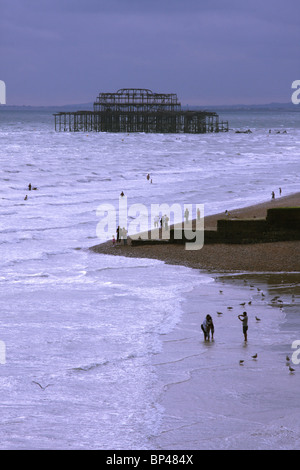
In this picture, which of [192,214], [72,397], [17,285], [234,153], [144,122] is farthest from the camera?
[144,122]

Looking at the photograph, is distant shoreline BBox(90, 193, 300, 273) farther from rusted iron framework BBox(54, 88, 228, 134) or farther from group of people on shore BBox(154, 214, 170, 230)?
rusted iron framework BBox(54, 88, 228, 134)

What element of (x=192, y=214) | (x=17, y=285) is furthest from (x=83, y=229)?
(x=17, y=285)

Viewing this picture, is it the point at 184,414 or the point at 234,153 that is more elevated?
the point at 234,153

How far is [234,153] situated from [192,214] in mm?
52723

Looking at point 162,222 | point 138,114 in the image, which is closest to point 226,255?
point 162,222

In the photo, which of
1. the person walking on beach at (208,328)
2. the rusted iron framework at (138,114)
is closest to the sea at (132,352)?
the person walking on beach at (208,328)

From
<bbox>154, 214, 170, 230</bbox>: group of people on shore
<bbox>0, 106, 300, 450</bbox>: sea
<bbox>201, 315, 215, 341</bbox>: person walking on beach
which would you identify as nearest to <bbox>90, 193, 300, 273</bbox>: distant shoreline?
<bbox>0, 106, 300, 450</bbox>: sea

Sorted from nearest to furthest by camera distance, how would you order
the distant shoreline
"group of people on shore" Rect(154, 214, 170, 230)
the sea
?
the sea, the distant shoreline, "group of people on shore" Rect(154, 214, 170, 230)

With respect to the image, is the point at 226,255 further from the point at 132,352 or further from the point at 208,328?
the point at 132,352

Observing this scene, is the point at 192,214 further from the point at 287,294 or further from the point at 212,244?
the point at 287,294

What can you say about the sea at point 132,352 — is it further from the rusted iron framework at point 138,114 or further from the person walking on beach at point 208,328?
the rusted iron framework at point 138,114

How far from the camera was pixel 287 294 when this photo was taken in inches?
834

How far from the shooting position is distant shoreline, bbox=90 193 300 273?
25.4 m

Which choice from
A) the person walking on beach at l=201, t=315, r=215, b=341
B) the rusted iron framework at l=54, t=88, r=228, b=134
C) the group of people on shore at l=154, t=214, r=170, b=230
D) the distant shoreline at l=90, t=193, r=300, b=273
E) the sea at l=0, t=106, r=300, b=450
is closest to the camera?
the sea at l=0, t=106, r=300, b=450
